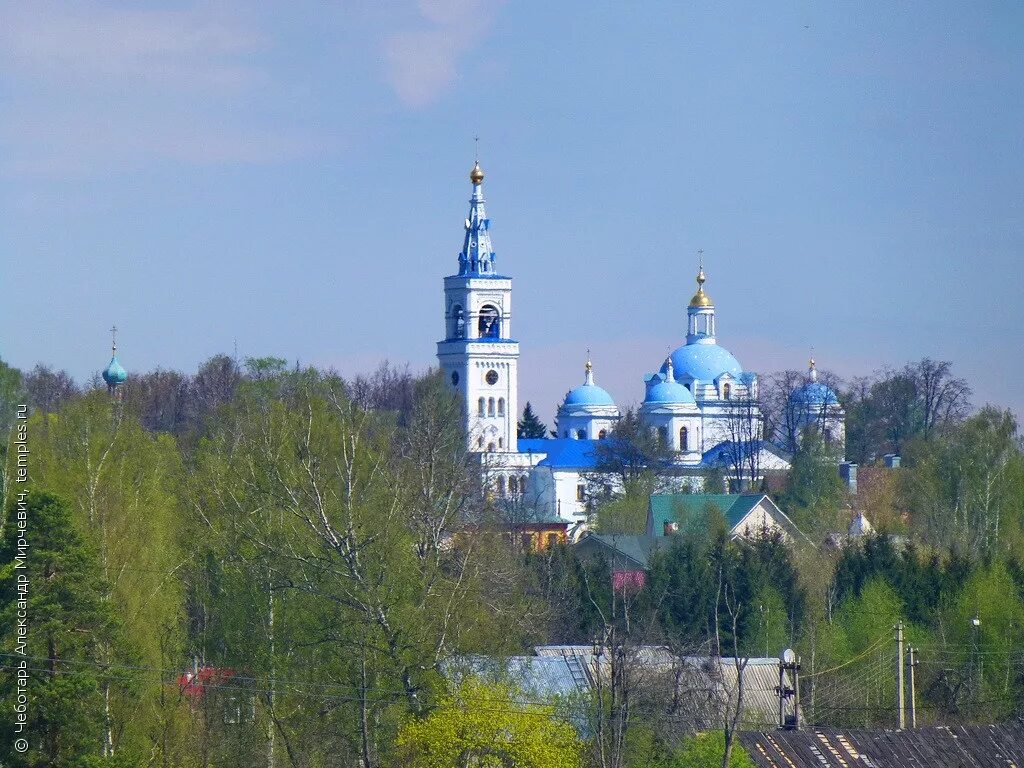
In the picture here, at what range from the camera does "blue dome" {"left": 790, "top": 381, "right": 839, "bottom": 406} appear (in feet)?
247

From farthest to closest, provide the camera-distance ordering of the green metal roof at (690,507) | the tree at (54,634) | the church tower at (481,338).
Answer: the church tower at (481,338)
the green metal roof at (690,507)
the tree at (54,634)

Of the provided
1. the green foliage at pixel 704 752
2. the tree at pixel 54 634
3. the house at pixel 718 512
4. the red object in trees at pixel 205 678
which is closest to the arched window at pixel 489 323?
the house at pixel 718 512

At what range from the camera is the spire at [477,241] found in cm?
8969

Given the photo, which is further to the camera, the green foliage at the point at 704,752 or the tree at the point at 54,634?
the green foliage at the point at 704,752

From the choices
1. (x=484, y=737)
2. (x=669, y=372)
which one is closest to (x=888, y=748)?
(x=484, y=737)

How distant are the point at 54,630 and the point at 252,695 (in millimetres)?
4851

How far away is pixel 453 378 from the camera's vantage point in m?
88.9

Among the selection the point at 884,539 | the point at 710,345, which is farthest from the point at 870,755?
the point at 710,345

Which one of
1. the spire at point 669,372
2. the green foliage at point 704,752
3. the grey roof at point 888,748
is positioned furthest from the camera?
the spire at point 669,372

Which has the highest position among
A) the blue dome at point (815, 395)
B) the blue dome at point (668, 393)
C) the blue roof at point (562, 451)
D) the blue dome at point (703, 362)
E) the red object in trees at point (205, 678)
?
the blue dome at point (703, 362)

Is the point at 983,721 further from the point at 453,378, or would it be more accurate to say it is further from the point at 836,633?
the point at 453,378

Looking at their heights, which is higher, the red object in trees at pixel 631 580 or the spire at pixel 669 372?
the spire at pixel 669 372

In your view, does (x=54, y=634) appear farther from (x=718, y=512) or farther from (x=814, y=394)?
(x=814, y=394)

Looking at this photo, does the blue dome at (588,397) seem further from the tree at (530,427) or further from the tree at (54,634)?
the tree at (54,634)
